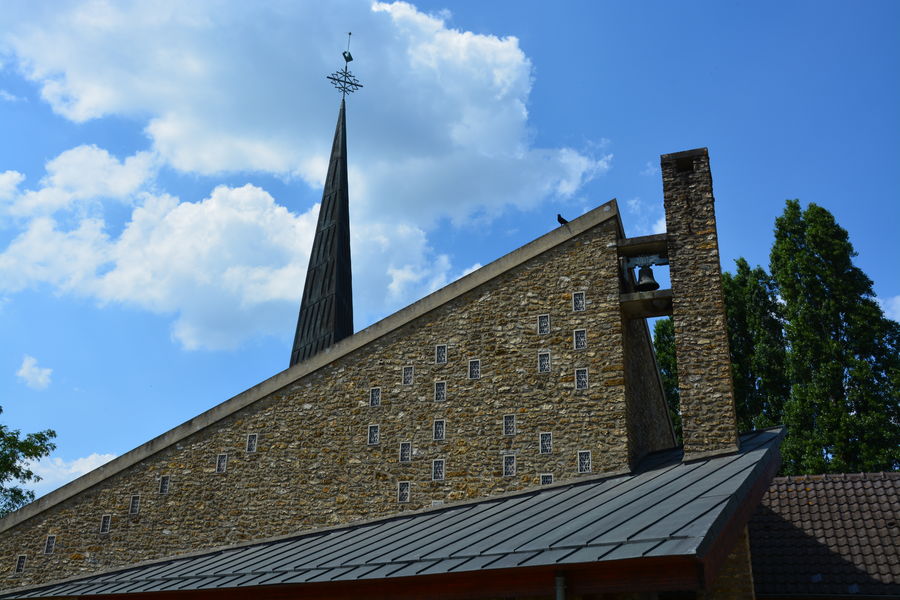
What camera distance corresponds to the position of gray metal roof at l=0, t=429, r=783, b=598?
728 cm

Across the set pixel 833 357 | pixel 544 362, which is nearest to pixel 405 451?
pixel 544 362

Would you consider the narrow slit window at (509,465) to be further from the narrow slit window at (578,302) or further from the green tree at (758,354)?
the green tree at (758,354)

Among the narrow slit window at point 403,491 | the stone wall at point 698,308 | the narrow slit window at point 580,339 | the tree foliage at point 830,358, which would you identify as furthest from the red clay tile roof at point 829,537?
the tree foliage at point 830,358

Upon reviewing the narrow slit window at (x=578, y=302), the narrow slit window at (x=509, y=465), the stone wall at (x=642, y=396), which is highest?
the narrow slit window at (x=578, y=302)

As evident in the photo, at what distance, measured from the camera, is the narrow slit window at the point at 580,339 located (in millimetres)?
12211

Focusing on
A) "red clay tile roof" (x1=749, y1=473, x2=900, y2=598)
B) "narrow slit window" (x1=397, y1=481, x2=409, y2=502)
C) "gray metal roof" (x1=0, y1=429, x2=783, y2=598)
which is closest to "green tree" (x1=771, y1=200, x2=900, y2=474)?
"red clay tile roof" (x1=749, y1=473, x2=900, y2=598)

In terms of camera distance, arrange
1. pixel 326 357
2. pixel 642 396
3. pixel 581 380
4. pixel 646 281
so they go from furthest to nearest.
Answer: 1. pixel 326 357
2. pixel 642 396
3. pixel 646 281
4. pixel 581 380

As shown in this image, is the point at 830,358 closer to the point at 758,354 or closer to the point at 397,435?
the point at 758,354

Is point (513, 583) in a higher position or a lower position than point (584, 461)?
lower

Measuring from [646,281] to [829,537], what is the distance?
4.57m

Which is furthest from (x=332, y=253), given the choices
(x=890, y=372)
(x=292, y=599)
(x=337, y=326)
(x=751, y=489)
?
(x=751, y=489)

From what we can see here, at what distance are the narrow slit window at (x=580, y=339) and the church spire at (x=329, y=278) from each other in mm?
16788

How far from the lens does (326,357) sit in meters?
A: 14.0

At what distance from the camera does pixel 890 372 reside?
758 inches
